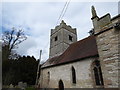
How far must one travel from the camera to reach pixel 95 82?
8.73 m

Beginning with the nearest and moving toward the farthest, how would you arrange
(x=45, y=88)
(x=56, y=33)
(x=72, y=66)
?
(x=72, y=66), (x=45, y=88), (x=56, y=33)

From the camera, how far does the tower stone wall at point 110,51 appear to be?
5.51 metres

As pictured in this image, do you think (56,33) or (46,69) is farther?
(56,33)

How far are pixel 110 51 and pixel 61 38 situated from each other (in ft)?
41.8

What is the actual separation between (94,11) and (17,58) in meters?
16.6

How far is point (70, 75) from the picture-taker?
1120 centimetres

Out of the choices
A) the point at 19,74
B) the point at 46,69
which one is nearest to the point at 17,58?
the point at 19,74

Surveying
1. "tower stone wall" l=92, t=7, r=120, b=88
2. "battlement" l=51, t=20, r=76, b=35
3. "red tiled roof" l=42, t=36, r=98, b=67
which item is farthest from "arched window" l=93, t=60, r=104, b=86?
"battlement" l=51, t=20, r=76, b=35

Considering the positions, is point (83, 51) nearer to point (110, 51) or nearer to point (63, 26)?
point (110, 51)

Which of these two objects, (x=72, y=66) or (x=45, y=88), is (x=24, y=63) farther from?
(x=72, y=66)

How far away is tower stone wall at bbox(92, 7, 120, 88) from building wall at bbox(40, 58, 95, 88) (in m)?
3.00

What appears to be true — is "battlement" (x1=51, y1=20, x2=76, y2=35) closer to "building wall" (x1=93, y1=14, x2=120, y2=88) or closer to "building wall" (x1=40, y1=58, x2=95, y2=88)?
"building wall" (x1=40, y1=58, x2=95, y2=88)

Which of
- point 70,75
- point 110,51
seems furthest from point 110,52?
point 70,75

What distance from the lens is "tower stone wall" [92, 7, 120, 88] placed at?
18.1 ft
